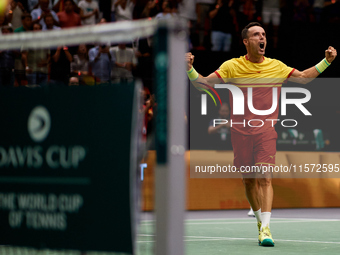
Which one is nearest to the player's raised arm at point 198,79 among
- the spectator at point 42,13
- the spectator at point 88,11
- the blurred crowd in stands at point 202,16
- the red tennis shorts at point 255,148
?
the red tennis shorts at point 255,148

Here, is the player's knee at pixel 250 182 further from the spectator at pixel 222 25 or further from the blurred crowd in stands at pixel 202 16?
the spectator at pixel 222 25

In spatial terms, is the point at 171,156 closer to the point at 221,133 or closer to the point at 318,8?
the point at 221,133

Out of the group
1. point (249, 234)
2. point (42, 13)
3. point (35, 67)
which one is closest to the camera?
point (35, 67)

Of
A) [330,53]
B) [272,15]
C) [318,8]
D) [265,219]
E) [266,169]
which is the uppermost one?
[318,8]

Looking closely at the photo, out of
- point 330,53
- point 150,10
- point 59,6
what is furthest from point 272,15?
point 330,53

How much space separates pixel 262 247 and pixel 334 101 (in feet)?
34.0

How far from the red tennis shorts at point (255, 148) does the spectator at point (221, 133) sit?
4.96m

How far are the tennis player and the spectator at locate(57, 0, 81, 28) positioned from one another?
6.62m

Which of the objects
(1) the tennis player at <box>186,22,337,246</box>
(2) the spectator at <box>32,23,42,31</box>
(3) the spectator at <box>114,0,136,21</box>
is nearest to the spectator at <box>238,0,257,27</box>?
(3) the spectator at <box>114,0,136,21</box>

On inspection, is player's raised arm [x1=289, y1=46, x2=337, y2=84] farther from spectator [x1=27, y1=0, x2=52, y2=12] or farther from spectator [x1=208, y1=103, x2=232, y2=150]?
spectator [x1=27, y1=0, x2=52, y2=12]

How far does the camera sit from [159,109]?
115 inches

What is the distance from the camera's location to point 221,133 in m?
12.3

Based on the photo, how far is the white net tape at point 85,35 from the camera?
10.3 ft

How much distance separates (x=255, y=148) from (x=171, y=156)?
163 inches
